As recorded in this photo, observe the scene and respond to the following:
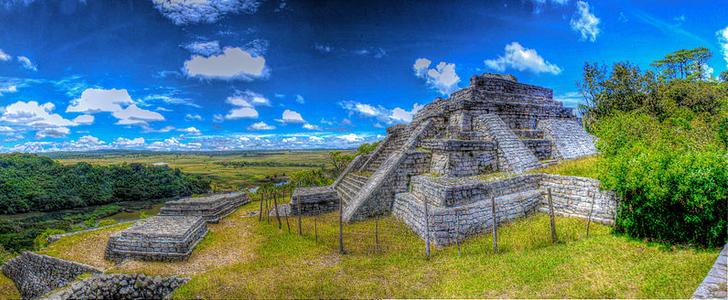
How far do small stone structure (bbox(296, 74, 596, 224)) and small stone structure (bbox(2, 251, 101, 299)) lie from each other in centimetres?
715

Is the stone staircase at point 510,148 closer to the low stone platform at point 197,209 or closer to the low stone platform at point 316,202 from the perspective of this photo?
the low stone platform at point 316,202

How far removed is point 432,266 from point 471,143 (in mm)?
6620

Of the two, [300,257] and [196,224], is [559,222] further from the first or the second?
[196,224]

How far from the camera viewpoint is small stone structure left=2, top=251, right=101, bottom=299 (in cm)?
895

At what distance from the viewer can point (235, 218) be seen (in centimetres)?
1382

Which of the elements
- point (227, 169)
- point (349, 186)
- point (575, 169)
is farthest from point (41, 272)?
point (227, 169)

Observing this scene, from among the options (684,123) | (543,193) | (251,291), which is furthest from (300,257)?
(684,123)

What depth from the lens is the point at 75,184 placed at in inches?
1880

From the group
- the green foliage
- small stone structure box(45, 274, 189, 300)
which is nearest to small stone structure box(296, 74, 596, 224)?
small stone structure box(45, 274, 189, 300)

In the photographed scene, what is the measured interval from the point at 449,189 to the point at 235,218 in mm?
10234

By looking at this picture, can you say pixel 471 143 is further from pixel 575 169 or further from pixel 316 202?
pixel 316 202

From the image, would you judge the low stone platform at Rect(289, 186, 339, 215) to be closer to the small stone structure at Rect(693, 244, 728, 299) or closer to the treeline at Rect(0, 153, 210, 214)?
the small stone structure at Rect(693, 244, 728, 299)

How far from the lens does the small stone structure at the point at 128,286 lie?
23.5 ft

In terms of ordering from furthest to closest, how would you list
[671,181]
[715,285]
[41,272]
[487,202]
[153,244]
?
[41,272], [487,202], [153,244], [671,181], [715,285]
